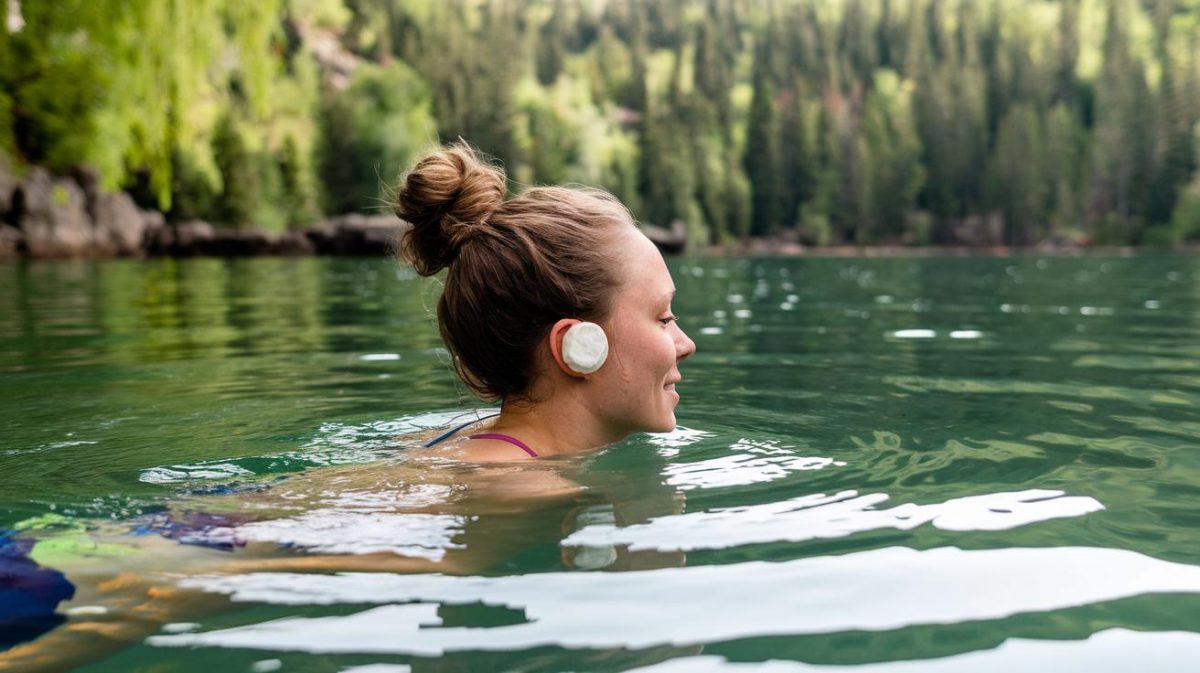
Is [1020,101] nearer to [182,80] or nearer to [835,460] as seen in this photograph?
[182,80]

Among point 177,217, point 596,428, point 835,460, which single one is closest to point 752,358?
point 835,460

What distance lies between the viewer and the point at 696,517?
3.09 meters

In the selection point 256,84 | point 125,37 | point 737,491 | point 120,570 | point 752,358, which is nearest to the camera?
point 120,570

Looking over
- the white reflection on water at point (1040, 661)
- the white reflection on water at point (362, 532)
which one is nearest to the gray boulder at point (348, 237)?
the white reflection on water at point (362, 532)

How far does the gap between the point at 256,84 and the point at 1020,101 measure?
97.9m

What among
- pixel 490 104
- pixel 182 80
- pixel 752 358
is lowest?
pixel 752 358

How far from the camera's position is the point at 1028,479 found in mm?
3656

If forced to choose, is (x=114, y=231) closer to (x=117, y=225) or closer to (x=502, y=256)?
(x=117, y=225)

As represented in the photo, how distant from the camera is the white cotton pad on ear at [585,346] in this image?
338 centimetres

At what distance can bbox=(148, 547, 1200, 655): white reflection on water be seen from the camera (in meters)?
2.15

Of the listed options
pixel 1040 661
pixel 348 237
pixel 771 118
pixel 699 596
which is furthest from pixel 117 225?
pixel 771 118

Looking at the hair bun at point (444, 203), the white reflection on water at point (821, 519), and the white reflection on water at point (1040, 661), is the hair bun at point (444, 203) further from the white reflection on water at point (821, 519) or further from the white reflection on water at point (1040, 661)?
the white reflection on water at point (1040, 661)

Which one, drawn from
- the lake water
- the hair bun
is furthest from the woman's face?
the hair bun

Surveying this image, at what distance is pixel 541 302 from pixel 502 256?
18 centimetres
